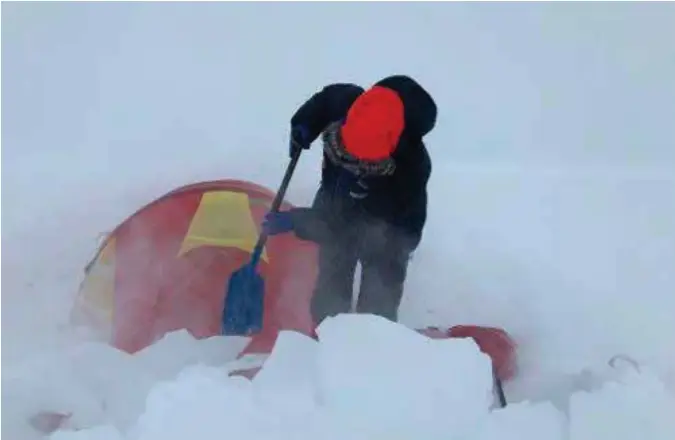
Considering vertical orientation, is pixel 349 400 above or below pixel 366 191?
below

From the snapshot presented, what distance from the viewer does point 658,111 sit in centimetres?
86

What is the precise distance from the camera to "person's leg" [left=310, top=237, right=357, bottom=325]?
708 mm

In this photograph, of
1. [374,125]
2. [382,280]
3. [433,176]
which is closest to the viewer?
[374,125]

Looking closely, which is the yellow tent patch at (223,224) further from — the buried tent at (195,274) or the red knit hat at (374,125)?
the red knit hat at (374,125)

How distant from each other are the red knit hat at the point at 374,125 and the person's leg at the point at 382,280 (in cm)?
10

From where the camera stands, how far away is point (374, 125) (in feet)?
1.98

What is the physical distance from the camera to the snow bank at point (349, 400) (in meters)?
0.63

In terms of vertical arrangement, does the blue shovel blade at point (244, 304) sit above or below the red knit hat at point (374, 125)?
below

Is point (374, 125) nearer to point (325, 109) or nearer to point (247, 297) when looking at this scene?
point (325, 109)

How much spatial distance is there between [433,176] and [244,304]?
8.1 inches

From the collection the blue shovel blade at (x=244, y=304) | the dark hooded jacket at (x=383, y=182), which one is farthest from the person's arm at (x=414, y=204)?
the blue shovel blade at (x=244, y=304)

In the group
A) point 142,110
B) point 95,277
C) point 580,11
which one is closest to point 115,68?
point 142,110

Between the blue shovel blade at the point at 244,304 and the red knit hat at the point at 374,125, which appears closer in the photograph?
the red knit hat at the point at 374,125

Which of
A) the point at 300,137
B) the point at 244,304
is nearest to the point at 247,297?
the point at 244,304
